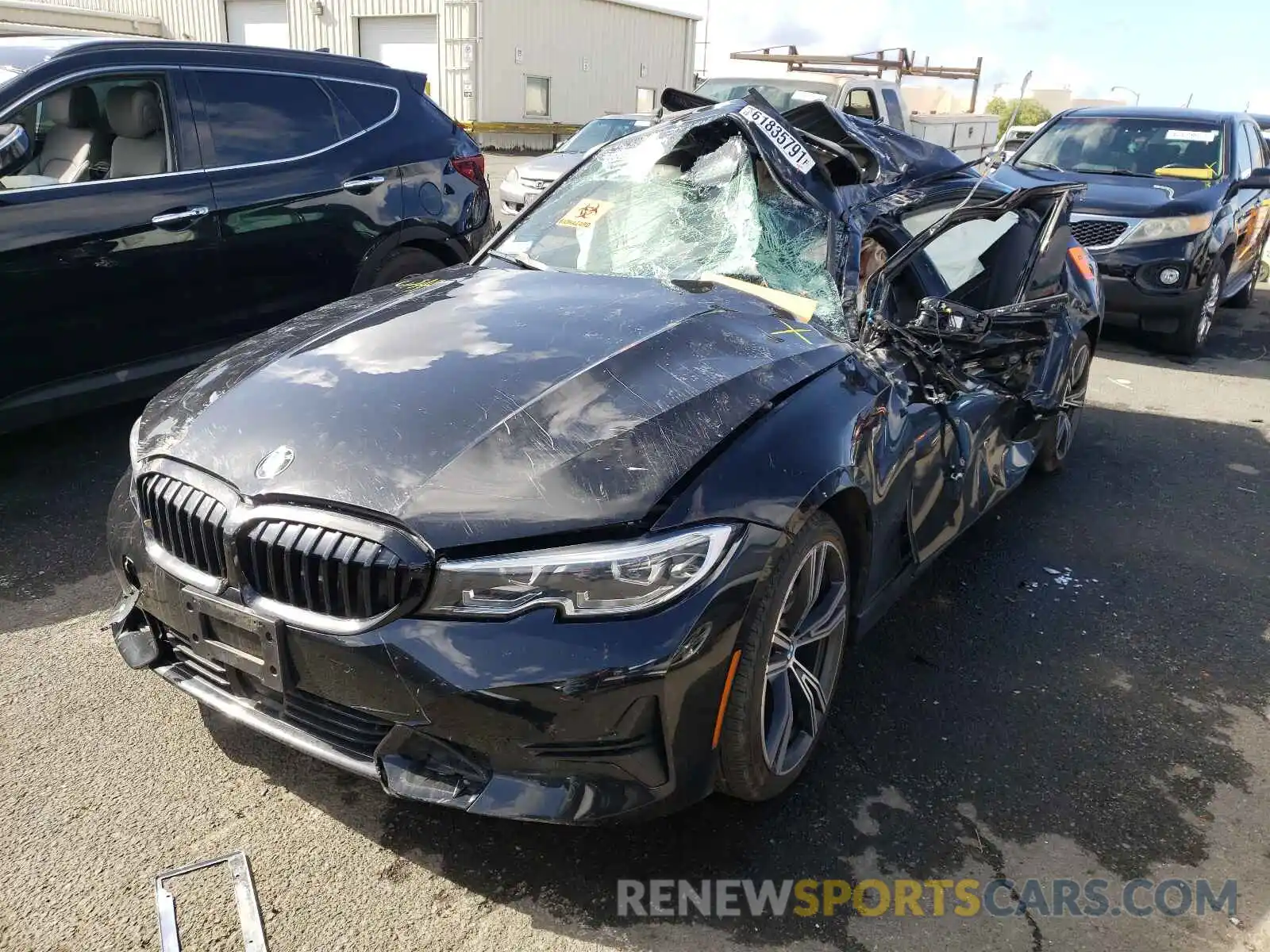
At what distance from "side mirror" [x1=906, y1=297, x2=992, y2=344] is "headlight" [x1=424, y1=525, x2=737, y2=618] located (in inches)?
57.9

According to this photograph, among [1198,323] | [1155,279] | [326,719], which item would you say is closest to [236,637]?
[326,719]

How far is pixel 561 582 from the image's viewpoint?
1.96 metres

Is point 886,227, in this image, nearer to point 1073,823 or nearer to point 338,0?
point 1073,823

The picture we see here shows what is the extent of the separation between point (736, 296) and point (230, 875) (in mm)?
2073

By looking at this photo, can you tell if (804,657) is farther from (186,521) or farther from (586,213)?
(586,213)

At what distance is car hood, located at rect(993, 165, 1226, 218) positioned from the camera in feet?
25.0

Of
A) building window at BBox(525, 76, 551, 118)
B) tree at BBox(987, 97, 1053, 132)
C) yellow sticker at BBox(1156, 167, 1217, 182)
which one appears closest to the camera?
yellow sticker at BBox(1156, 167, 1217, 182)

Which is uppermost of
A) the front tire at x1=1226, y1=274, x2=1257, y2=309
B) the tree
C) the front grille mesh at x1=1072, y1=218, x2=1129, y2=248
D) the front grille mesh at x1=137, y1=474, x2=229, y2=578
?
the tree

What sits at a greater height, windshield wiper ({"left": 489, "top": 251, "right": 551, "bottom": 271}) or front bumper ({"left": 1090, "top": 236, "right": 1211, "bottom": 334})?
windshield wiper ({"left": 489, "top": 251, "right": 551, "bottom": 271})

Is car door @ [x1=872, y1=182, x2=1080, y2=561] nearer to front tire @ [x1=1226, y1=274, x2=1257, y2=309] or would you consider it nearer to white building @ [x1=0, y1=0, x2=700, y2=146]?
front tire @ [x1=1226, y1=274, x2=1257, y2=309]

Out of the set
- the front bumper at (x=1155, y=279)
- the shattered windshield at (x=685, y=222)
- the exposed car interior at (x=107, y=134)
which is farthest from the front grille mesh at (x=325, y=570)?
the front bumper at (x=1155, y=279)

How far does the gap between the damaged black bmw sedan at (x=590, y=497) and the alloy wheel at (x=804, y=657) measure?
0.4 inches

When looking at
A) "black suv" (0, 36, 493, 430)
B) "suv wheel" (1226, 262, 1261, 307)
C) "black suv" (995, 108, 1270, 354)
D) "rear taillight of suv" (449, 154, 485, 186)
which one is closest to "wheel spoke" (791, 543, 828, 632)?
"black suv" (0, 36, 493, 430)

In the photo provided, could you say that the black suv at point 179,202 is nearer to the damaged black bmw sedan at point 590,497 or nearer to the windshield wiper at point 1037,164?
→ the damaged black bmw sedan at point 590,497
